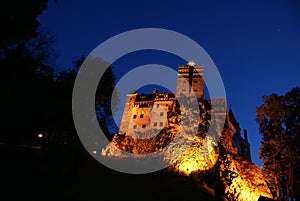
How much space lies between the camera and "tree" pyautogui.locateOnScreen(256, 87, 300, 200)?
760 inches

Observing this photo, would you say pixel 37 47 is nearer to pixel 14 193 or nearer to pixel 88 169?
pixel 88 169

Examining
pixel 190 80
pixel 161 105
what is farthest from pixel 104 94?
pixel 190 80

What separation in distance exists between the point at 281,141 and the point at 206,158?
724 centimetres

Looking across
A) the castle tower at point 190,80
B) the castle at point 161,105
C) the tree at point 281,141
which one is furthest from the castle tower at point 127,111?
the tree at point 281,141

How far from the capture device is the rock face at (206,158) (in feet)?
58.2

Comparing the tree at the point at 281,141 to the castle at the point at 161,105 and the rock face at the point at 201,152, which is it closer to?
the rock face at the point at 201,152

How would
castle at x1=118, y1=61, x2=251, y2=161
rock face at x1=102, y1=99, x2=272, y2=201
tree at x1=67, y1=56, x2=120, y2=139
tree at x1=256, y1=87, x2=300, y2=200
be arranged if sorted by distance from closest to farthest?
rock face at x1=102, y1=99, x2=272, y2=201, tree at x1=256, y1=87, x2=300, y2=200, tree at x1=67, y1=56, x2=120, y2=139, castle at x1=118, y1=61, x2=251, y2=161

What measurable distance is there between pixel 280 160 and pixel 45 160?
19.9 m

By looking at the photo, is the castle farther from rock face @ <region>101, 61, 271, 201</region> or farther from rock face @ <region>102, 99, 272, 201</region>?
rock face @ <region>102, 99, 272, 201</region>

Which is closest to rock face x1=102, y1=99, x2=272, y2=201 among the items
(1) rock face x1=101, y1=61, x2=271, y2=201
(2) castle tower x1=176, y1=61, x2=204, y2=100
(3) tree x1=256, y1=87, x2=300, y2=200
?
(1) rock face x1=101, y1=61, x2=271, y2=201

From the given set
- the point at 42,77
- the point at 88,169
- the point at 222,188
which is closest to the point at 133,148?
the point at 88,169

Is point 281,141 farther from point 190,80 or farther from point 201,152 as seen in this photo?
point 190,80

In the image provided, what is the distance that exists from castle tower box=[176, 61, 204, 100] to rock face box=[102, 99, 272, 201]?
117 ft

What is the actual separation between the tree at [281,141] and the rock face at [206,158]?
4.74 feet
